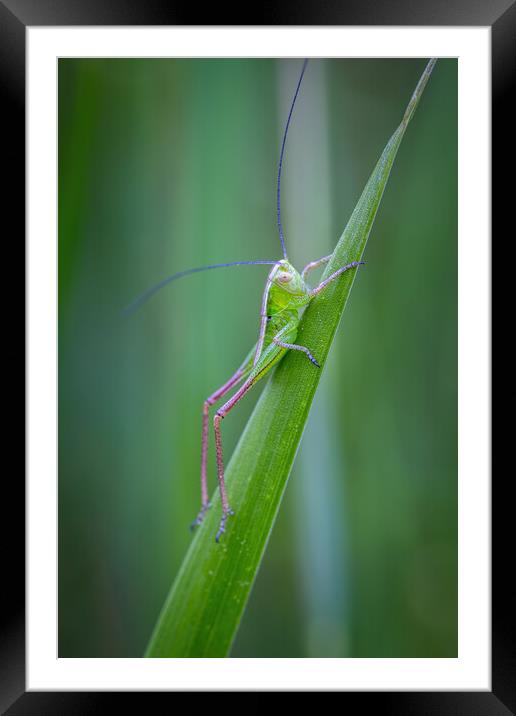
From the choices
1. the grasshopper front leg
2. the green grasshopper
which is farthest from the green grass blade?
the grasshopper front leg

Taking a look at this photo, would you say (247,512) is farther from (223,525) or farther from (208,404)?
(208,404)

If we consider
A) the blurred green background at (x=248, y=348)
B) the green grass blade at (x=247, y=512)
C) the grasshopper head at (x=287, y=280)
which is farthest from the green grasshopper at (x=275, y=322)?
the blurred green background at (x=248, y=348)

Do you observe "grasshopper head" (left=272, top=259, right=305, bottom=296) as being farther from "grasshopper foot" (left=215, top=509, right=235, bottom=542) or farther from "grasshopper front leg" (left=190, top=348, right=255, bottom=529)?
"grasshopper foot" (left=215, top=509, right=235, bottom=542)

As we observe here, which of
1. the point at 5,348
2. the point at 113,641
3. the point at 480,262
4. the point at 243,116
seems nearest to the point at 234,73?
the point at 243,116

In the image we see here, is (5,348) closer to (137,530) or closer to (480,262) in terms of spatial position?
(137,530)

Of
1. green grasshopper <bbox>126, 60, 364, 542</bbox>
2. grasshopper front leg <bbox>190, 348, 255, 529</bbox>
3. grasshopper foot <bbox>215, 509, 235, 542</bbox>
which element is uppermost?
green grasshopper <bbox>126, 60, 364, 542</bbox>

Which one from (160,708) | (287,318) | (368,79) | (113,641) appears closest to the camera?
(160,708)
